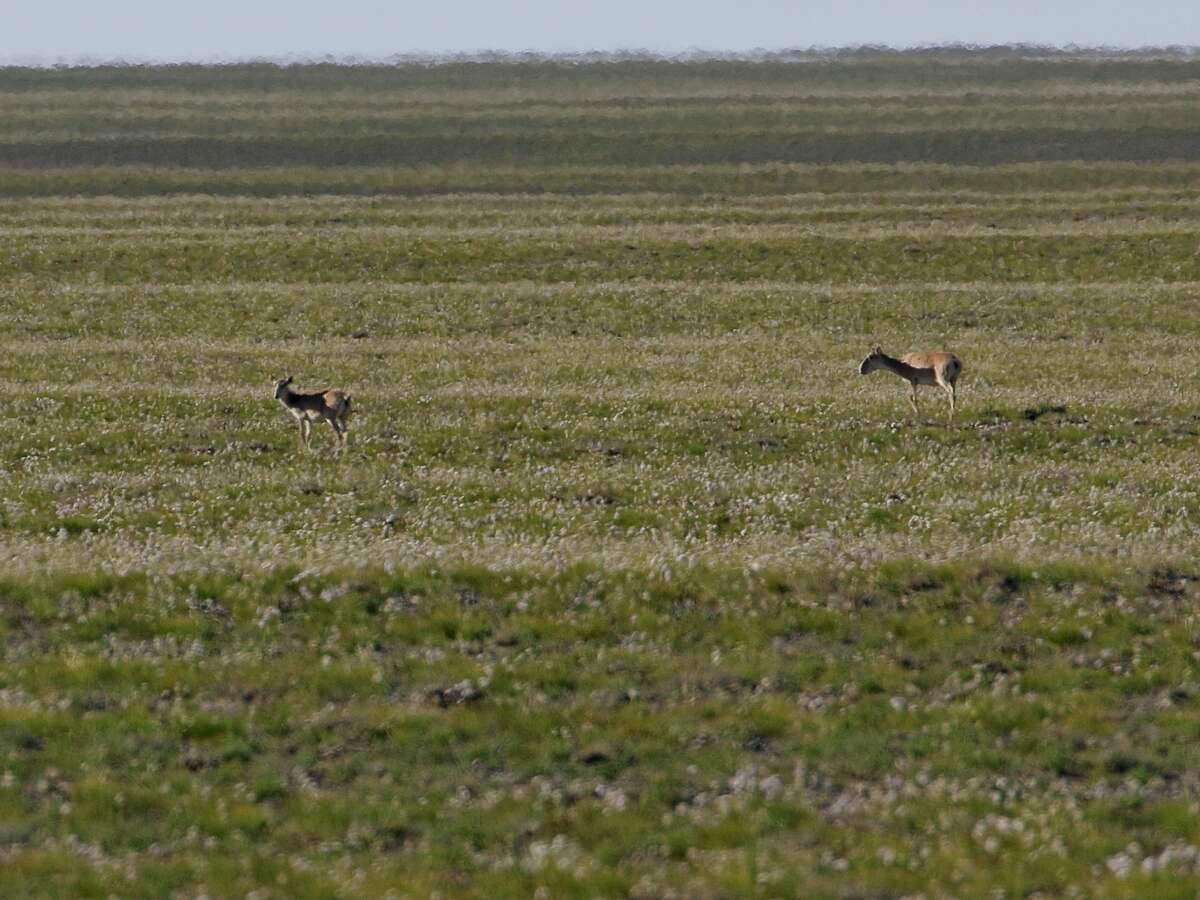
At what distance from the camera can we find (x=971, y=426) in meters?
28.0

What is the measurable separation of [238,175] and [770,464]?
7984cm

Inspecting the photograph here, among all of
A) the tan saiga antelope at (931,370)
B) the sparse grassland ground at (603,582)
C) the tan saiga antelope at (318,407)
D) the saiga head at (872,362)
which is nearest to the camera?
the sparse grassland ground at (603,582)

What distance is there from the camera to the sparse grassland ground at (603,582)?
10648mm

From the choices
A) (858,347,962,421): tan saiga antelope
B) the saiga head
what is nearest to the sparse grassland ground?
the saiga head

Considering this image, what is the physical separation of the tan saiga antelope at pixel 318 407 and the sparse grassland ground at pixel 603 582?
754 mm

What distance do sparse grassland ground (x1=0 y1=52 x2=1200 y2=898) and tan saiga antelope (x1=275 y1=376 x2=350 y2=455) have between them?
2.47ft

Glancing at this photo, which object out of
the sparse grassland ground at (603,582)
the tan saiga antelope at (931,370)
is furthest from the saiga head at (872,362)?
the sparse grassland ground at (603,582)

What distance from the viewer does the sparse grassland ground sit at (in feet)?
34.9

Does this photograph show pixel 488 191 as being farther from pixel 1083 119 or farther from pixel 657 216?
pixel 1083 119

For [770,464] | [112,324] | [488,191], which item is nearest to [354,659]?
[770,464]

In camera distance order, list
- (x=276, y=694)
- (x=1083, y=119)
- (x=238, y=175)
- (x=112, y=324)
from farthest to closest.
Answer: (x=1083, y=119)
(x=238, y=175)
(x=112, y=324)
(x=276, y=694)

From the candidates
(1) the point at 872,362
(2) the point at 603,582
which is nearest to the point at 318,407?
(2) the point at 603,582

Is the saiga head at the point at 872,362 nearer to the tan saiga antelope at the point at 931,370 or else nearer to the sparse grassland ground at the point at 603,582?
the tan saiga antelope at the point at 931,370

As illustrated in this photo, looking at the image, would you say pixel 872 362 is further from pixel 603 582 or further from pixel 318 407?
pixel 603 582
